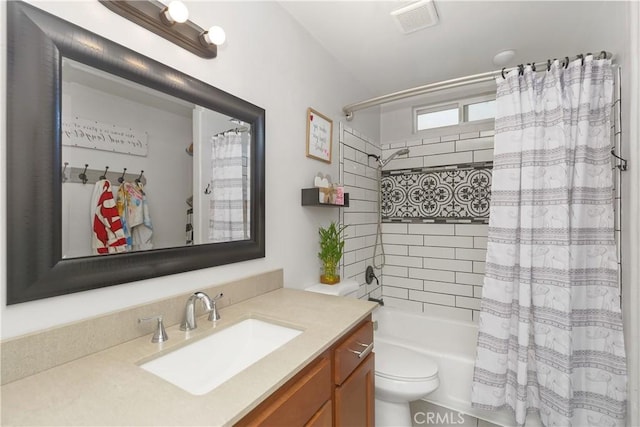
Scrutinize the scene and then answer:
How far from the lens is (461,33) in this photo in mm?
1760

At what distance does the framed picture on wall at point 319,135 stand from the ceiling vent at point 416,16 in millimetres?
696

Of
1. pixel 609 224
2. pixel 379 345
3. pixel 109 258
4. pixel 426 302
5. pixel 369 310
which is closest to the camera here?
pixel 109 258

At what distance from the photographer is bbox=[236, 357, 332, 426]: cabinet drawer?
0.66 metres

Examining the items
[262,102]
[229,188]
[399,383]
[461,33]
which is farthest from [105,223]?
[461,33]

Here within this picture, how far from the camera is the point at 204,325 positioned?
1030 mm

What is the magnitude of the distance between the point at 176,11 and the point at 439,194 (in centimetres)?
226

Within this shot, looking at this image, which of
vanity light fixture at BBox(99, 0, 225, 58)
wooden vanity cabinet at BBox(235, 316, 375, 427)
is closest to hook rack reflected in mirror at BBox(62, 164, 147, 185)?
vanity light fixture at BBox(99, 0, 225, 58)

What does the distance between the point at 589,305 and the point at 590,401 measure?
0.47m

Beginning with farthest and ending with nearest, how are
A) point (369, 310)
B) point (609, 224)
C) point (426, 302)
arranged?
point (426, 302) < point (609, 224) < point (369, 310)

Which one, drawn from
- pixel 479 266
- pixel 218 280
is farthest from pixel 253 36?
pixel 479 266

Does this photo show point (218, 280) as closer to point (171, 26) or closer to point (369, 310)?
point (369, 310)

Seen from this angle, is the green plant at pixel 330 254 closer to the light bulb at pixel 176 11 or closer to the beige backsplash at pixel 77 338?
the beige backsplash at pixel 77 338

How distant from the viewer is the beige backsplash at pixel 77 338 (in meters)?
0.67

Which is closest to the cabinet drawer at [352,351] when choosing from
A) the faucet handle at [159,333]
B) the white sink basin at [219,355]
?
the white sink basin at [219,355]
